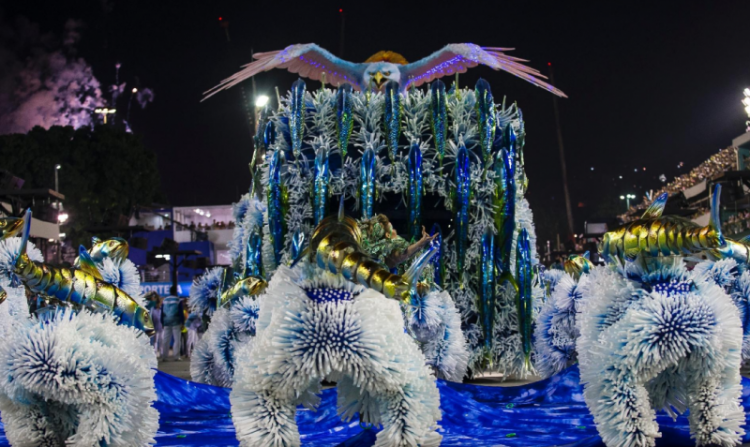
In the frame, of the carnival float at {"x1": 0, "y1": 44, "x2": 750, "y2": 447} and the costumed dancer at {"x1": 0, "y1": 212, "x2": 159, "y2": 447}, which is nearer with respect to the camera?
the carnival float at {"x1": 0, "y1": 44, "x2": 750, "y2": 447}

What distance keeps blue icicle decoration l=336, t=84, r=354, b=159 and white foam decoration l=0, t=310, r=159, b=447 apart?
417 centimetres

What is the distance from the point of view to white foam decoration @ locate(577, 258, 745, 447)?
150 inches

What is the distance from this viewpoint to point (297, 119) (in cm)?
803

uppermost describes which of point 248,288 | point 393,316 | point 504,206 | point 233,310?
point 504,206

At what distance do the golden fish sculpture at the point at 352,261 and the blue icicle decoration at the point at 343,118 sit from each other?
4.31m

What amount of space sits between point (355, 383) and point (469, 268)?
15.4 ft

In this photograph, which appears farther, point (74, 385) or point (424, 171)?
point (424, 171)

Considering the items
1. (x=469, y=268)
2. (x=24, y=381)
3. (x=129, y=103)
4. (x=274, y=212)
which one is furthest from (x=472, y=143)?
(x=129, y=103)

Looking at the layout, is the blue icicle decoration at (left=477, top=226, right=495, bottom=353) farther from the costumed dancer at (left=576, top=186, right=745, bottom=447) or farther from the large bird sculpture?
the costumed dancer at (left=576, top=186, right=745, bottom=447)

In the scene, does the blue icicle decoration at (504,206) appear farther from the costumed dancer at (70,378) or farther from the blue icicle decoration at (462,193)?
the costumed dancer at (70,378)

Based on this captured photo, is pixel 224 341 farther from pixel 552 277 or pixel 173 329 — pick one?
A: pixel 173 329

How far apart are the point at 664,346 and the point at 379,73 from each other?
21.0 ft

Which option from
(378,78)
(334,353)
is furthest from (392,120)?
(334,353)

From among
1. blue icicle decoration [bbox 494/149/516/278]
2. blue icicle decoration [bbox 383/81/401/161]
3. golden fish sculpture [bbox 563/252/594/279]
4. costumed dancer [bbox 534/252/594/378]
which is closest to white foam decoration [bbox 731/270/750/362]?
golden fish sculpture [bbox 563/252/594/279]
